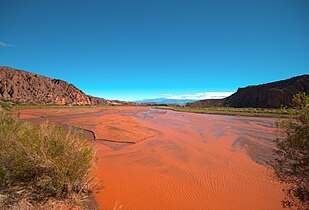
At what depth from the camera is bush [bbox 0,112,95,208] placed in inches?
148

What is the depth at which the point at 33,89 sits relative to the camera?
7362cm

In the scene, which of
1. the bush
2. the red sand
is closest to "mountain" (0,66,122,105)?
the red sand

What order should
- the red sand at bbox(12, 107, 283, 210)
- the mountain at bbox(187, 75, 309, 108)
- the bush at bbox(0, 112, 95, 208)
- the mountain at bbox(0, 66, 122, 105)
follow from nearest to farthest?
1. the bush at bbox(0, 112, 95, 208)
2. the red sand at bbox(12, 107, 283, 210)
3. the mountain at bbox(0, 66, 122, 105)
4. the mountain at bbox(187, 75, 309, 108)

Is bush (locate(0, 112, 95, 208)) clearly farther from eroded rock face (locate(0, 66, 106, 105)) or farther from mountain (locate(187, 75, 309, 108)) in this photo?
mountain (locate(187, 75, 309, 108))

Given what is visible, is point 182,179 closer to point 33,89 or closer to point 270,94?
point 270,94

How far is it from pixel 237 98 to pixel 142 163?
96116mm

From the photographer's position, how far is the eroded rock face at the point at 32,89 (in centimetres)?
6419

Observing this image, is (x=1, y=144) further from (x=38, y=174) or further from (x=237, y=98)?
(x=237, y=98)

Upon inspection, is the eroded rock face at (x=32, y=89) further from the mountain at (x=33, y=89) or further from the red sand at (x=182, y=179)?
the red sand at (x=182, y=179)

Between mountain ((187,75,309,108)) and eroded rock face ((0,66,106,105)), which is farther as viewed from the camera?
mountain ((187,75,309,108))

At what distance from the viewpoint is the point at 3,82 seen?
65.8 metres

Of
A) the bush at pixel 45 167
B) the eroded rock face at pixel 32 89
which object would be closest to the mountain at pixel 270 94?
the bush at pixel 45 167

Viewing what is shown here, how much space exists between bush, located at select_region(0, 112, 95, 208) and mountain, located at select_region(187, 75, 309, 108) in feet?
240

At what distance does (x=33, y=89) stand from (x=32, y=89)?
18.0 inches
